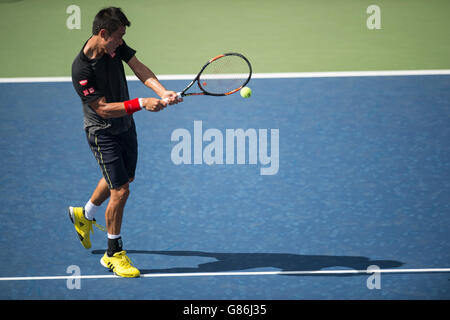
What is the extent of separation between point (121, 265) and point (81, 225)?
2.09ft

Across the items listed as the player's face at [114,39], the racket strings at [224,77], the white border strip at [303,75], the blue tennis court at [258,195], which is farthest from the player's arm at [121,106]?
the white border strip at [303,75]

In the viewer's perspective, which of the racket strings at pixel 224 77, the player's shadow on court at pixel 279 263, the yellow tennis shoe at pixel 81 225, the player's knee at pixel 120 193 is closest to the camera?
the player's knee at pixel 120 193

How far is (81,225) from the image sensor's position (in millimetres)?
5262

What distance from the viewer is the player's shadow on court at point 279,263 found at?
492 cm

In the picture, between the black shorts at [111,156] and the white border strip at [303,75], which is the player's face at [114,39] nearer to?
the black shorts at [111,156]

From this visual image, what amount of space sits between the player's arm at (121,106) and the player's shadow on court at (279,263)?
133 centimetres

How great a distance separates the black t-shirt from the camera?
14.8 feet

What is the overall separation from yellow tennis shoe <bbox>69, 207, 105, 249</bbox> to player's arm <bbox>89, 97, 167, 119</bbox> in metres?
1.10

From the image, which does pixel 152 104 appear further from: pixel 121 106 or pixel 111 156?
pixel 111 156

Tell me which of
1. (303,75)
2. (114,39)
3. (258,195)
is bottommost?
(258,195)

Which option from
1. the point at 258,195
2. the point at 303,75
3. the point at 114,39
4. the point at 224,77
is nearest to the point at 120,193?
the point at 114,39

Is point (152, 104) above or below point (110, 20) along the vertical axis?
below

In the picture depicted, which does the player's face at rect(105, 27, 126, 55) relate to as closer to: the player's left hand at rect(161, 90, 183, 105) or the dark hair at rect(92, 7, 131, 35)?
the dark hair at rect(92, 7, 131, 35)

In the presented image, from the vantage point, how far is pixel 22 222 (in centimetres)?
564
